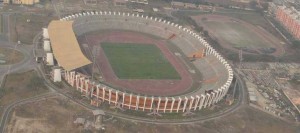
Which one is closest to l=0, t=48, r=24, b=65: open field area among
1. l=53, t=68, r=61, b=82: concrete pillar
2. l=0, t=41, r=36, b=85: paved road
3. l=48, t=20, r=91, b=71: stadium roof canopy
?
l=0, t=41, r=36, b=85: paved road

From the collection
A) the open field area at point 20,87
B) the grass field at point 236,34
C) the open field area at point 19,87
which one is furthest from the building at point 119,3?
the open field area at point 19,87

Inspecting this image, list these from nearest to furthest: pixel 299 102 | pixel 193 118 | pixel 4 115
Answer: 1. pixel 4 115
2. pixel 193 118
3. pixel 299 102

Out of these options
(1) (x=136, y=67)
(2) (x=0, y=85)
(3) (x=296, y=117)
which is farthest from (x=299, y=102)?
(2) (x=0, y=85)

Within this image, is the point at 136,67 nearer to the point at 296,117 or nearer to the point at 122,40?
the point at 122,40

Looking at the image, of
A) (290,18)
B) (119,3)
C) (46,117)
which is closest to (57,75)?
(46,117)

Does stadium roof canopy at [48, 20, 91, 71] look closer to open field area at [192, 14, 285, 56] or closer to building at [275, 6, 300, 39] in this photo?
open field area at [192, 14, 285, 56]

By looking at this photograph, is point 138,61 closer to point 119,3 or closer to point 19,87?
point 19,87
